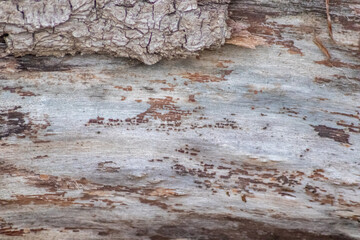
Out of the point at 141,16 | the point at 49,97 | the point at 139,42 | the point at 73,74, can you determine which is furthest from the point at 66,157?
the point at 141,16

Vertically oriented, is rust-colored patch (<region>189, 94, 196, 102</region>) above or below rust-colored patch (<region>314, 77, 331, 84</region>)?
below

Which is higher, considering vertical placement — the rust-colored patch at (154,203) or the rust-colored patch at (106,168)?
the rust-colored patch at (106,168)

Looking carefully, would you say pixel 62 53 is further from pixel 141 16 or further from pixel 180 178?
pixel 180 178

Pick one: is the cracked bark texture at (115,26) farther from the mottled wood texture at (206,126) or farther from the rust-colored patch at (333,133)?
the rust-colored patch at (333,133)

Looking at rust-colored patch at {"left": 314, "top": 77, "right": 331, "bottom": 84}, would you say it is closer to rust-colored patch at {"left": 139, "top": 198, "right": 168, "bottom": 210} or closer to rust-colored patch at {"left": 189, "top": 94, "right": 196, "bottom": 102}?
rust-colored patch at {"left": 189, "top": 94, "right": 196, "bottom": 102}

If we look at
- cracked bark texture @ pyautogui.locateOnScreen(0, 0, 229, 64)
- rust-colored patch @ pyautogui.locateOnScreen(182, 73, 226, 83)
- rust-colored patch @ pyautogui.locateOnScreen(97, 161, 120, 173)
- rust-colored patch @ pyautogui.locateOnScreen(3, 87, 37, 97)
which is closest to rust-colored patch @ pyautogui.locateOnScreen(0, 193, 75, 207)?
rust-colored patch @ pyautogui.locateOnScreen(97, 161, 120, 173)

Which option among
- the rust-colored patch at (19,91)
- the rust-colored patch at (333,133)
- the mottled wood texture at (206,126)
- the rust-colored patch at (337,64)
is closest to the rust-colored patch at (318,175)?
the mottled wood texture at (206,126)
